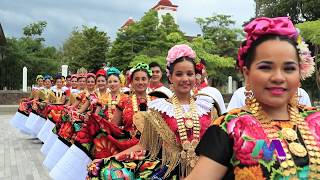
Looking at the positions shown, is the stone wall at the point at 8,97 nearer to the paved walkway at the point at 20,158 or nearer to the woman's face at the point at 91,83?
the paved walkway at the point at 20,158

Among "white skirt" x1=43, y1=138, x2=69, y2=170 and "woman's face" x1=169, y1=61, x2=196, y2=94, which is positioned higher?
"woman's face" x1=169, y1=61, x2=196, y2=94

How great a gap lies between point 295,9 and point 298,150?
32791mm

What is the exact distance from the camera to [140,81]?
16.5 ft

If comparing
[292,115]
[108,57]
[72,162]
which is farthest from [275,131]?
[108,57]

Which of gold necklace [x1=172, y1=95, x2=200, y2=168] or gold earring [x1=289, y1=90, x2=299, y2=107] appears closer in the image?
gold earring [x1=289, y1=90, x2=299, y2=107]

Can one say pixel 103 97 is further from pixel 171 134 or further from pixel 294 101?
pixel 294 101

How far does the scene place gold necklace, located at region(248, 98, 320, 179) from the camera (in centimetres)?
166

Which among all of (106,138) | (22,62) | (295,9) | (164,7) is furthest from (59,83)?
(164,7)

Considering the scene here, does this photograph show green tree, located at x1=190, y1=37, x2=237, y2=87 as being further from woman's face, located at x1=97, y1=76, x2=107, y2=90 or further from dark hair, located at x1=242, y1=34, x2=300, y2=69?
dark hair, located at x1=242, y1=34, x2=300, y2=69

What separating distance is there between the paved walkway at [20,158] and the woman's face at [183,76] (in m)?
4.30

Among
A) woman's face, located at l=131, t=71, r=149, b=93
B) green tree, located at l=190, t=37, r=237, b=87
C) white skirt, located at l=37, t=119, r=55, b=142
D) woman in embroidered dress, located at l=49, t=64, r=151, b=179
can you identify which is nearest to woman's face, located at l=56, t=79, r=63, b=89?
white skirt, located at l=37, t=119, r=55, b=142

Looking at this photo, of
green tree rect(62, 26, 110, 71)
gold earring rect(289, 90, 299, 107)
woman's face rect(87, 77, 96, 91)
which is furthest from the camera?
green tree rect(62, 26, 110, 71)

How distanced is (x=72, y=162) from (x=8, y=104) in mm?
23431

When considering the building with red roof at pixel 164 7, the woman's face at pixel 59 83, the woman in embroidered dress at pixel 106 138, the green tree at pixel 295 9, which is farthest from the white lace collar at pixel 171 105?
the building with red roof at pixel 164 7
